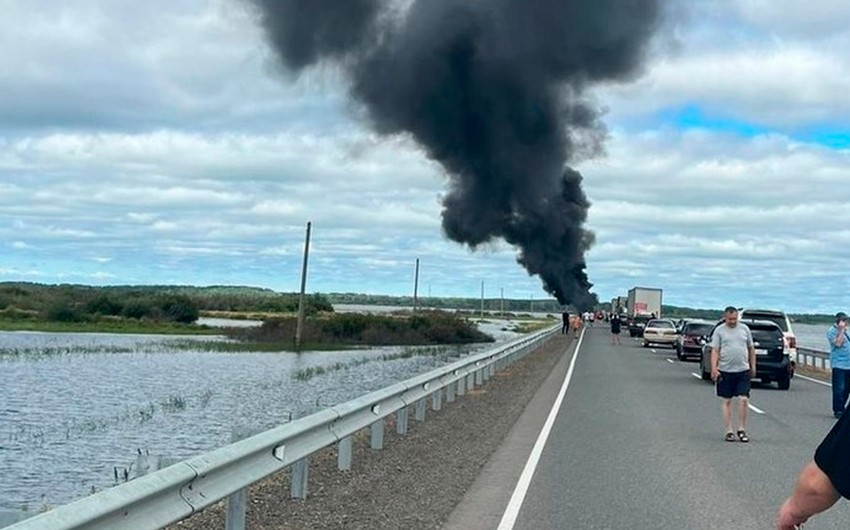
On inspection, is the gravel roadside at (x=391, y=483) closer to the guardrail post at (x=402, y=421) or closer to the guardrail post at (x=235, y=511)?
the guardrail post at (x=402, y=421)

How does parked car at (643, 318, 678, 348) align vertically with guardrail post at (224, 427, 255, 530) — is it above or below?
above

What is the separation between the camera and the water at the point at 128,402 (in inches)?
580

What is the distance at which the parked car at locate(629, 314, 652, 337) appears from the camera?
74550mm

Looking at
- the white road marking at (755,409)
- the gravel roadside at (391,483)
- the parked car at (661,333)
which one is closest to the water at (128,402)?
the gravel roadside at (391,483)

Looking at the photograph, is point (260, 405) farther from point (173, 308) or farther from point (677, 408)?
point (173, 308)

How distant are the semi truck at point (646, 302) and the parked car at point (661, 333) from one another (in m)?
25.6

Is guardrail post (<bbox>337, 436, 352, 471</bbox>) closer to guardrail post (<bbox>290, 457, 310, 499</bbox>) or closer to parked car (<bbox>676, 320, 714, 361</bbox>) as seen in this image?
guardrail post (<bbox>290, 457, 310, 499</bbox>)

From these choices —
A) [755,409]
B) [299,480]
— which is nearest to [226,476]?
[299,480]

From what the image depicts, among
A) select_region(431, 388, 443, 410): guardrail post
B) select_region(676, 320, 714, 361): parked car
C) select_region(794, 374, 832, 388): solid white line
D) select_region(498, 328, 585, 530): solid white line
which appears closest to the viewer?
select_region(498, 328, 585, 530): solid white line

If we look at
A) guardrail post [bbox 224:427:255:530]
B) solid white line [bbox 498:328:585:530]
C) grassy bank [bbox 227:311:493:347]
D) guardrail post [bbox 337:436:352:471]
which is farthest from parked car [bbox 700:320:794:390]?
grassy bank [bbox 227:311:493:347]

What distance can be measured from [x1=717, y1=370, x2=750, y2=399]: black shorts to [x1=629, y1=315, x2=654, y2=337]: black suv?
190ft

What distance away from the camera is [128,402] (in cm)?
2481

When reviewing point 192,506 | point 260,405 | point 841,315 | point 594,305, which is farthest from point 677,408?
point 594,305

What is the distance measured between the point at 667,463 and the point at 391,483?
12.0 feet
